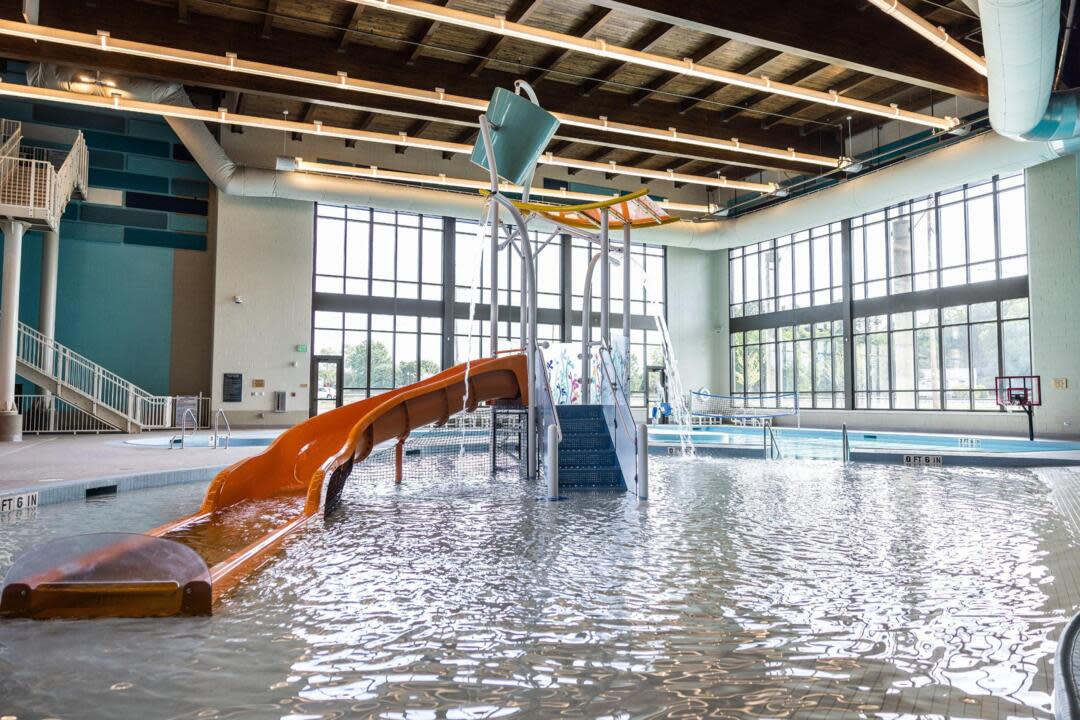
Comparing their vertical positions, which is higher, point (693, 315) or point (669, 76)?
point (669, 76)

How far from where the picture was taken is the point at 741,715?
193cm

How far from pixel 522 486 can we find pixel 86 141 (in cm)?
1618

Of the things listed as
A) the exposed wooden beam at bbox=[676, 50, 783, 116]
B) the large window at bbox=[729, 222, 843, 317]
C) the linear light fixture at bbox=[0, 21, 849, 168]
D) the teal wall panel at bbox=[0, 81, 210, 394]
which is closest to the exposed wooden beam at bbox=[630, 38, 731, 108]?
the linear light fixture at bbox=[0, 21, 849, 168]

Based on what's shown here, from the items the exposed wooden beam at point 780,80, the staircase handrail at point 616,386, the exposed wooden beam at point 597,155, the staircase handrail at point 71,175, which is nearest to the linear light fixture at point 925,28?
the exposed wooden beam at point 780,80

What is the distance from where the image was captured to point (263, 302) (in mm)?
18031

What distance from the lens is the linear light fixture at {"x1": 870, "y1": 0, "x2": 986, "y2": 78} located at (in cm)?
766

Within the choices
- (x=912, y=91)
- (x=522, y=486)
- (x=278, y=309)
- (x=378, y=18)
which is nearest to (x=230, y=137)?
(x=278, y=309)

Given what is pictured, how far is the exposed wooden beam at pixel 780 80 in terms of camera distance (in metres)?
12.0

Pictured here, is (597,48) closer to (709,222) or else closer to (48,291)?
(709,222)

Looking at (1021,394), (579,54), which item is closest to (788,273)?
(1021,394)

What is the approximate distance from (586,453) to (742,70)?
8420 millimetres

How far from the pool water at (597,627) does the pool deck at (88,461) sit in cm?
175

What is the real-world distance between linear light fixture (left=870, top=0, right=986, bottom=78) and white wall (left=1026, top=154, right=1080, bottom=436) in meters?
6.93

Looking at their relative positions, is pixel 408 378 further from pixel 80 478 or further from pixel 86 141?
pixel 80 478
